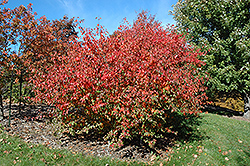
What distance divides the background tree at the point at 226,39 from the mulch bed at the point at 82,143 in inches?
250

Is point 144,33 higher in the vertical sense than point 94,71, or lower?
higher

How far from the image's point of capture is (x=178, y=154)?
5.59m

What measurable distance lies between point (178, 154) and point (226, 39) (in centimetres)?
815

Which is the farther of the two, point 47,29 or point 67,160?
point 47,29

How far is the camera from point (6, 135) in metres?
5.89

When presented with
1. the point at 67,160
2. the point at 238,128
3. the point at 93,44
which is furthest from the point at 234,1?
the point at 67,160

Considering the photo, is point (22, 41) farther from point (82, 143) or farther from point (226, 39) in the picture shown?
point (226, 39)

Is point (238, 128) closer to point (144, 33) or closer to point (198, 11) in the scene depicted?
point (144, 33)

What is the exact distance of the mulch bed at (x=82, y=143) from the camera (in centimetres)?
543

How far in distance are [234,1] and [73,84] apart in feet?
36.0

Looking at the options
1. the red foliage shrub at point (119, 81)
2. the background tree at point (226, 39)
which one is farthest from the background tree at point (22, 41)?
the background tree at point (226, 39)

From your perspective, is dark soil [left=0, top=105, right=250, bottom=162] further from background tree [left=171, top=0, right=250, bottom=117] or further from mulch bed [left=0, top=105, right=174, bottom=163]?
background tree [left=171, top=0, right=250, bottom=117]

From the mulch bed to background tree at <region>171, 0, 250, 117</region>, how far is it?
6.36 m

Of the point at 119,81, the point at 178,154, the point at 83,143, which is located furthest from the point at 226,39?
the point at 83,143
